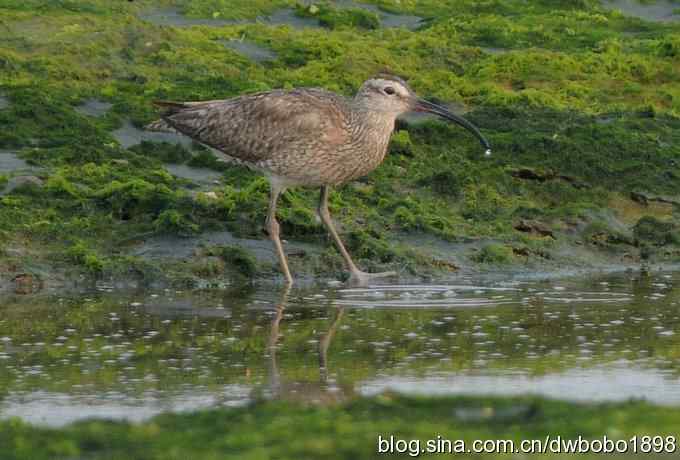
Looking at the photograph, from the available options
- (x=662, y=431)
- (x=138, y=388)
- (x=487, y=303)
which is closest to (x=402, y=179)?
(x=487, y=303)

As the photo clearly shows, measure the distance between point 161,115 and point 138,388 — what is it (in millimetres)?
5282

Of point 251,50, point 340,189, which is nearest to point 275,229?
point 340,189

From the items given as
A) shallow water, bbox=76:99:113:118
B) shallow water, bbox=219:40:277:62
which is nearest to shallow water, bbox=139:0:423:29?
shallow water, bbox=219:40:277:62

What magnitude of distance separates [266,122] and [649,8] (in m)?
12.1

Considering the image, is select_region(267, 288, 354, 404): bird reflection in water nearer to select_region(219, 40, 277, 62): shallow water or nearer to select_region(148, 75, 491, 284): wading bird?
select_region(148, 75, 491, 284): wading bird

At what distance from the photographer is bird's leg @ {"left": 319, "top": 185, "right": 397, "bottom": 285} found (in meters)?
12.1

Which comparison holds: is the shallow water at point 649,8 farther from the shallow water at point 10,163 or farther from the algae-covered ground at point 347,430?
the algae-covered ground at point 347,430

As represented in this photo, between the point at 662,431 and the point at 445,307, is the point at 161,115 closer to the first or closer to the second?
the point at 445,307

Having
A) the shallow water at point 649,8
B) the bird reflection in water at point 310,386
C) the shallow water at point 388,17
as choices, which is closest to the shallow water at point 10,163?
the bird reflection in water at point 310,386

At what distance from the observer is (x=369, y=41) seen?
19.0 metres

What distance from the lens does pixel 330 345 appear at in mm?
9719

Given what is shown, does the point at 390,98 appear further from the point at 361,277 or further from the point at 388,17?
the point at 388,17

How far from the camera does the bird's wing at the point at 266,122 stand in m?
12.2

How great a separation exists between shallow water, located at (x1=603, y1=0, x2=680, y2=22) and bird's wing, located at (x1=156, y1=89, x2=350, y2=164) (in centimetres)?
1106
